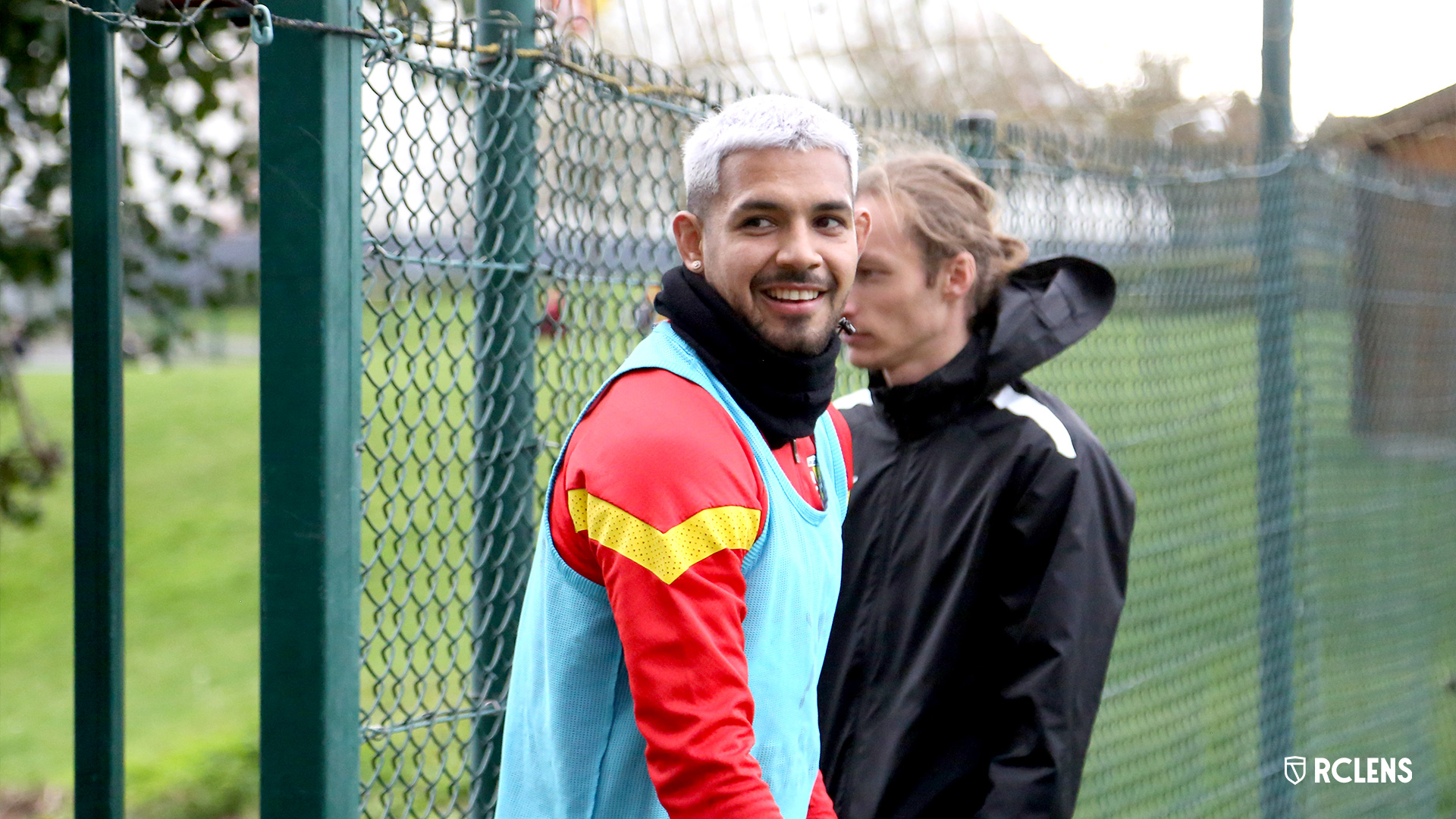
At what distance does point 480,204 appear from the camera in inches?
94.6

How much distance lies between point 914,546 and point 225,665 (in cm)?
761

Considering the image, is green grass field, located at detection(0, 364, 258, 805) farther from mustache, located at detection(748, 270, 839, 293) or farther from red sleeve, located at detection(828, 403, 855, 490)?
mustache, located at detection(748, 270, 839, 293)

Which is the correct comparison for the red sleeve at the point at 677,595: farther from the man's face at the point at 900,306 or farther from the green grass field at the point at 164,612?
the green grass field at the point at 164,612

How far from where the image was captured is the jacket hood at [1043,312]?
8.41 feet

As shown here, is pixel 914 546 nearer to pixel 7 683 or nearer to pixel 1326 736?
pixel 1326 736

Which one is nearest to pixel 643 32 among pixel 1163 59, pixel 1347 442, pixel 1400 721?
pixel 1163 59

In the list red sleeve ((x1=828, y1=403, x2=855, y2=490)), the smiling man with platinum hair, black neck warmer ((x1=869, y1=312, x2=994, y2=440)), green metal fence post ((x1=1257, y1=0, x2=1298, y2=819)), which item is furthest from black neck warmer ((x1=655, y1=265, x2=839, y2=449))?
green metal fence post ((x1=1257, y1=0, x2=1298, y2=819))

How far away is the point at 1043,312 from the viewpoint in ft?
8.66

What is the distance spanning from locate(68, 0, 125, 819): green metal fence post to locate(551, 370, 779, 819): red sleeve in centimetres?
96

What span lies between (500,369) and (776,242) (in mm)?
790

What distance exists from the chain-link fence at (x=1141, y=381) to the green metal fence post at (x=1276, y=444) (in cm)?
1

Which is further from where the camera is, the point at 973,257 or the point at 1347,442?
the point at 1347,442

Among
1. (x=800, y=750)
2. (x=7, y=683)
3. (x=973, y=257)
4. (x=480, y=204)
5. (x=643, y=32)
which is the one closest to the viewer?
(x=800, y=750)

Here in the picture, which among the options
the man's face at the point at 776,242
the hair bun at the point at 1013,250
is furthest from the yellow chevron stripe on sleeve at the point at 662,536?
the hair bun at the point at 1013,250
